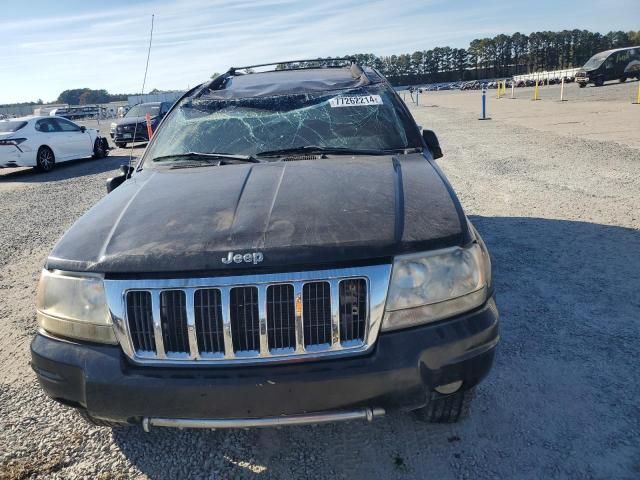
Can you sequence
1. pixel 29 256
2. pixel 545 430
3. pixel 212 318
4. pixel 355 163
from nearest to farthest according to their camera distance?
pixel 212 318 → pixel 545 430 → pixel 355 163 → pixel 29 256

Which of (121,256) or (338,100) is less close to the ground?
(338,100)

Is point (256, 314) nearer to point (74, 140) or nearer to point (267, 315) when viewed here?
point (267, 315)

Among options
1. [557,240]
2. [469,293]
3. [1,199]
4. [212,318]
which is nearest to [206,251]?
[212,318]

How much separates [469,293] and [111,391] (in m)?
1.55

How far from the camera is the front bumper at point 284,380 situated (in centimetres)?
200

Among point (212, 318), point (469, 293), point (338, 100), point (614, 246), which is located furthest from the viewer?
point (614, 246)

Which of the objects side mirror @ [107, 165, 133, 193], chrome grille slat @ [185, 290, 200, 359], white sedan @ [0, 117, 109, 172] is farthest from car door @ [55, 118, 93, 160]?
chrome grille slat @ [185, 290, 200, 359]

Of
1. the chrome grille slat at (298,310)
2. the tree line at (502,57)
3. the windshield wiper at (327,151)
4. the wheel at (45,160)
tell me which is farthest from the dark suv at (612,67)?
the tree line at (502,57)

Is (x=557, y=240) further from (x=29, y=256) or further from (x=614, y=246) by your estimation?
(x=29, y=256)

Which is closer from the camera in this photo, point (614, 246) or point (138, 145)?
point (614, 246)

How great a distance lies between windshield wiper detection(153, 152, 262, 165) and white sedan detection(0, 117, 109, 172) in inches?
462

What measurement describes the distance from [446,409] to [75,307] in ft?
5.91

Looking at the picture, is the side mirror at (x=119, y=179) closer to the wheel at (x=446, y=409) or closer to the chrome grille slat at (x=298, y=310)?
the chrome grille slat at (x=298, y=310)

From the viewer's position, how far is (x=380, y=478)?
2324mm
